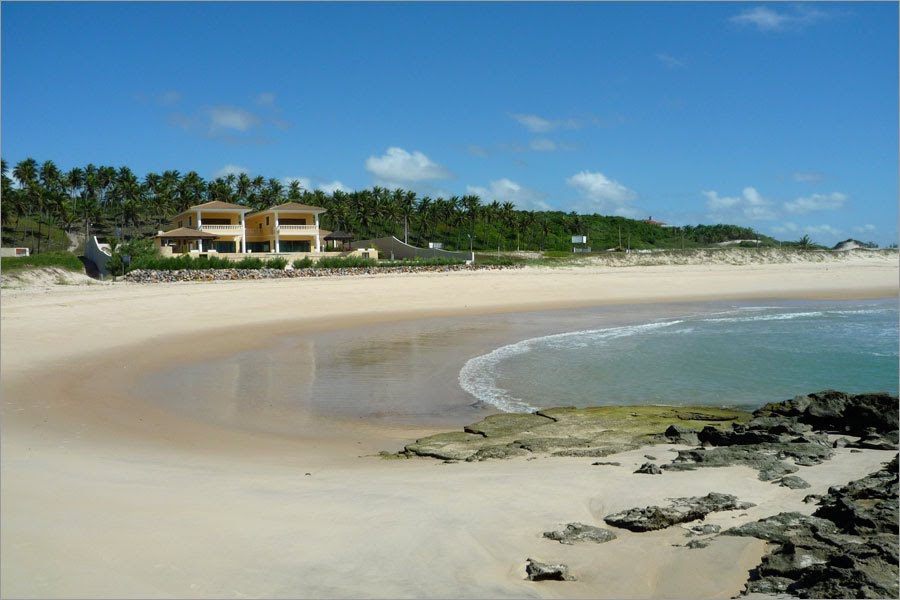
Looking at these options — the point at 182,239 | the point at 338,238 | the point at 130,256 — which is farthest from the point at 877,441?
the point at 338,238

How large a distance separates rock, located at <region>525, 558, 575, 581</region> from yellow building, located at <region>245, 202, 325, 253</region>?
53409mm

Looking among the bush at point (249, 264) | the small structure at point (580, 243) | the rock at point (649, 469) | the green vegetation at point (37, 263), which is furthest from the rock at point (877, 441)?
the small structure at point (580, 243)

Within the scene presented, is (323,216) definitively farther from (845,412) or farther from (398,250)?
(845,412)

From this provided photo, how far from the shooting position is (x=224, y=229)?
56406 mm

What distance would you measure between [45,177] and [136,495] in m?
79.2

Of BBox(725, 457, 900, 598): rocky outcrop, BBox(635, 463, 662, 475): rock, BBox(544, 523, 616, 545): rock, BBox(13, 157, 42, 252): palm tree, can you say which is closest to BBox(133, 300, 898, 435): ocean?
BBox(635, 463, 662, 475): rock

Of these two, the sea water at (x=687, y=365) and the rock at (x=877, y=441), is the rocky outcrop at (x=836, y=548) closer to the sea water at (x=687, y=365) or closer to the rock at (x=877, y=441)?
the rock at (x=877, y=441)

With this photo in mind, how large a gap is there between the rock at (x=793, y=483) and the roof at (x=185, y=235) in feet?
167

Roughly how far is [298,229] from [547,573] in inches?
2173

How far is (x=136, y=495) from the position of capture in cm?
622

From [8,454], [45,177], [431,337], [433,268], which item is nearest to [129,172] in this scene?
[45,177]

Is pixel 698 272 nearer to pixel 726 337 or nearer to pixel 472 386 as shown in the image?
pixel 726 337

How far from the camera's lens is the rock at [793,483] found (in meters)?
6.88

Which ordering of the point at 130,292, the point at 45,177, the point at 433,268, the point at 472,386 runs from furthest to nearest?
the point at 45,177, the point at 433,268, the point at 130,292, the point at 472,386
